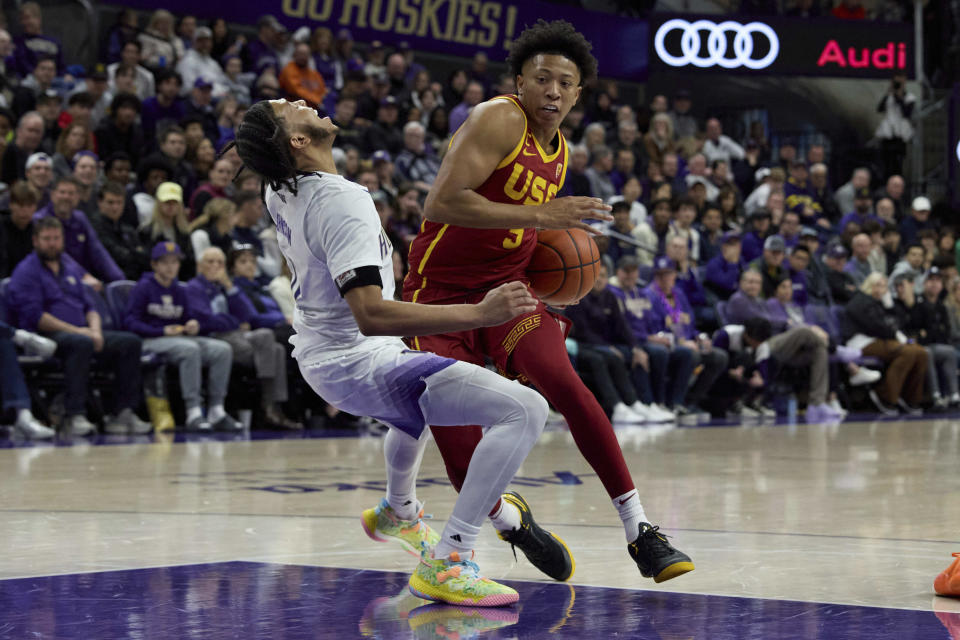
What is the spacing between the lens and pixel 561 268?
4.43 m

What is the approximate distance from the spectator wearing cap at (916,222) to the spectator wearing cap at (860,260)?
2141 mm

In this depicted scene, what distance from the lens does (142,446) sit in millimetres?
8805

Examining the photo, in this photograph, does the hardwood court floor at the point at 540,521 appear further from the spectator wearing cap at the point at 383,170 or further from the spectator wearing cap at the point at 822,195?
the spectator wearing cap at the point at 822,195

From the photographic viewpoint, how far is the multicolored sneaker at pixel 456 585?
3664mm

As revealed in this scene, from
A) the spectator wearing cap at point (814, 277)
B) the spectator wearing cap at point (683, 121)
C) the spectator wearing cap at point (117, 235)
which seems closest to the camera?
the spectator wearing cap at point (117, 235)

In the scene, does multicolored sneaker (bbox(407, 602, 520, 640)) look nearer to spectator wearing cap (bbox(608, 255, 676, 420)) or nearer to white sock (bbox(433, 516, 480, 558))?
white sock (bbox(433, 516, 480, 558))

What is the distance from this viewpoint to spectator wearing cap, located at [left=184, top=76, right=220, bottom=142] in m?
12.7

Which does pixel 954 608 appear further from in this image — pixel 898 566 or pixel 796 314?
pixel 796 314

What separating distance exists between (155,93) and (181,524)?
28.7 feet

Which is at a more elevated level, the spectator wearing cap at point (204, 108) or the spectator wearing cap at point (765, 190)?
the spectator wearing cap at point (204, 108)

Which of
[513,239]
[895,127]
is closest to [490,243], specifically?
[513,239]

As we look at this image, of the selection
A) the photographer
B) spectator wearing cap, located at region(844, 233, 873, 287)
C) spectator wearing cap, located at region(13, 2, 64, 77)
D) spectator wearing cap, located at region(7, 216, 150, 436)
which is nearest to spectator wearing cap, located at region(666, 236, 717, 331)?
spectator wearing cap, located at region(844, 233, 873, 287)

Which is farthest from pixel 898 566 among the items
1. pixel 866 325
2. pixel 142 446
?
pixel 866 325

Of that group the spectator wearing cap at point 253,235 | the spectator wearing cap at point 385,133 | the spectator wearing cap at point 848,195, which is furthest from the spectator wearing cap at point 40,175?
the spectator wearing cap at point 848,195
